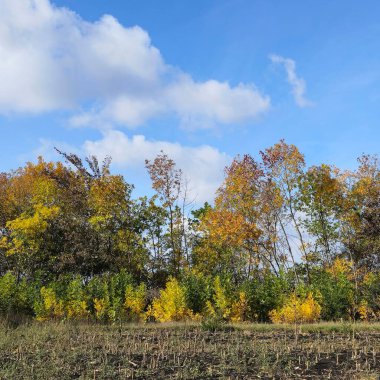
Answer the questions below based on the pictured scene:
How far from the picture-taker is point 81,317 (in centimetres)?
1662

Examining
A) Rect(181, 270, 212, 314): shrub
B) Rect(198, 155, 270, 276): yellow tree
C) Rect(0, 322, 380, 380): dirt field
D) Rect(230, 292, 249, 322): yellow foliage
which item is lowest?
Rect(0, 322, 380, 380): dirt field

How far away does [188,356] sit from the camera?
295 inches

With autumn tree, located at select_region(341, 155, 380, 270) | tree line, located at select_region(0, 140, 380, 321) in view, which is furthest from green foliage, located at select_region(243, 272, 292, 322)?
autumn tree, located at select_region(341, 155, 380, 270)

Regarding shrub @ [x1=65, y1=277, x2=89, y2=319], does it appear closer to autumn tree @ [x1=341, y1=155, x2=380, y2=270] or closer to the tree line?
the tree line

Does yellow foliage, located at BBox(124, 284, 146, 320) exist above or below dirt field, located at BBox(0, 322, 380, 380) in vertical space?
above

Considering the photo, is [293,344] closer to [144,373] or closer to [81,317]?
[144,373]

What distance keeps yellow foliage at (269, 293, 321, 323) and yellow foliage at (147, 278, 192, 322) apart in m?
3.48

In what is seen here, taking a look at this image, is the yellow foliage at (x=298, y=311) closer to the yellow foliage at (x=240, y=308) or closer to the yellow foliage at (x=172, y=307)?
the yellow foliage at (x=240, y=308)

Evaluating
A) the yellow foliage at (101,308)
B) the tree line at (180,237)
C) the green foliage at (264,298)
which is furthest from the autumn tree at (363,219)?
the yellow foliage at (101,308)

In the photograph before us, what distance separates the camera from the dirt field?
6.29 metres

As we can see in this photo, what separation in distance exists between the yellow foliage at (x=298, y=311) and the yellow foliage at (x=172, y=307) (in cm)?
348

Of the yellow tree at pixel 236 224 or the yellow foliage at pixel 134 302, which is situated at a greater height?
the yellow tree at pixel 236 224

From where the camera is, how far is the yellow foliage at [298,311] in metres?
15.4

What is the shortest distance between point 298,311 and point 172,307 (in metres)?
4.75
